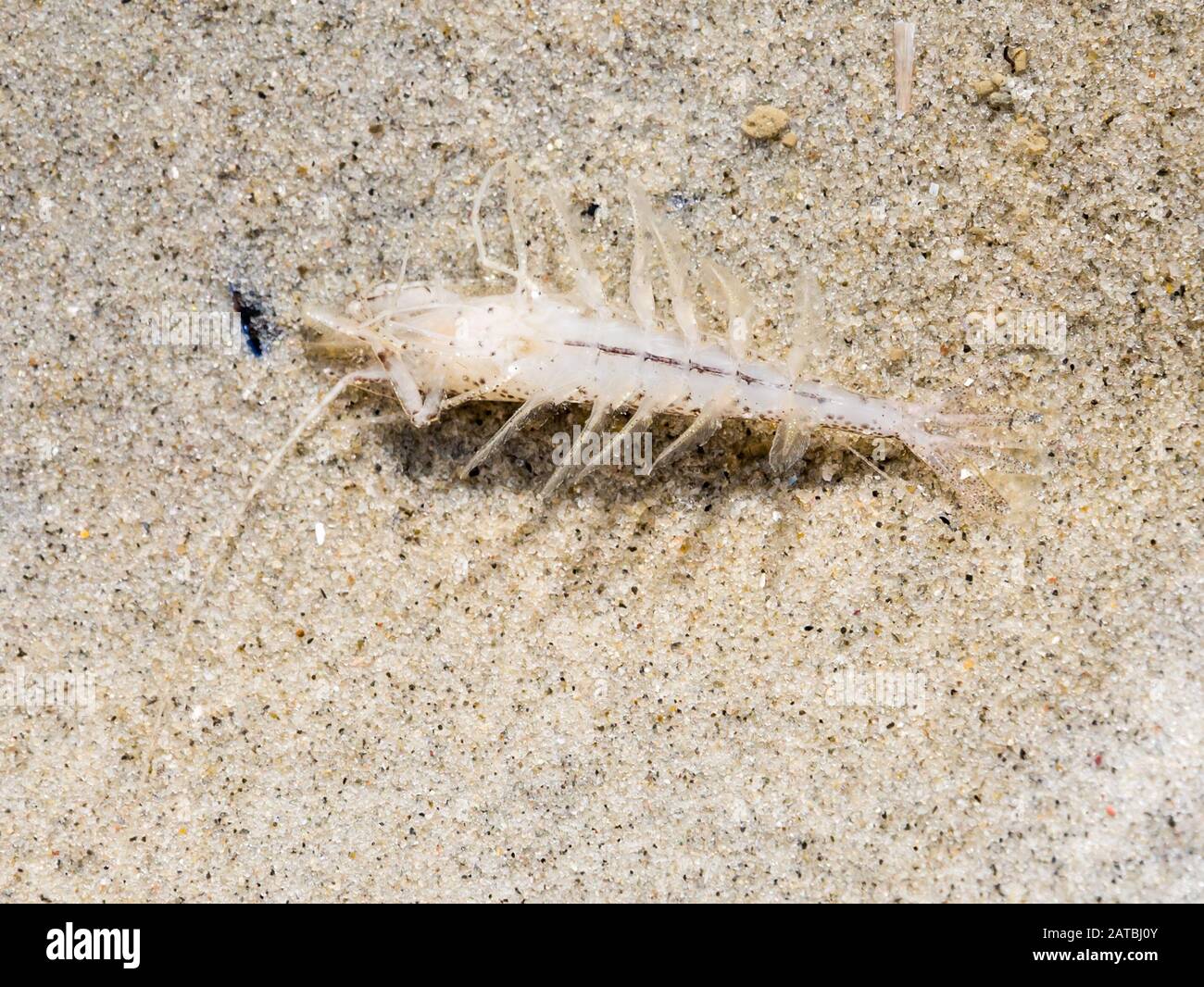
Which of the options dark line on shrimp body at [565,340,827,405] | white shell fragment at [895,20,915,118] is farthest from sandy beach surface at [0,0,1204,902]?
dark line on shrimp body at [565,340,827,405]

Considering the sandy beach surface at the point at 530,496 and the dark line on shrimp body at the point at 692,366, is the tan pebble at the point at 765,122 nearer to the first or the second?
the sandy beach surface at the point at 530,496

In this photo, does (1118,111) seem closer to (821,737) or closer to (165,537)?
(821,737)

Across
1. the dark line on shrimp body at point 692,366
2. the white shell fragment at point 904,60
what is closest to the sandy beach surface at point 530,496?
→ the white shell fragment at point 904,60

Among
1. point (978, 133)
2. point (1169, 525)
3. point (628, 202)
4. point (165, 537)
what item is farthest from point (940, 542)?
point (165, 537)

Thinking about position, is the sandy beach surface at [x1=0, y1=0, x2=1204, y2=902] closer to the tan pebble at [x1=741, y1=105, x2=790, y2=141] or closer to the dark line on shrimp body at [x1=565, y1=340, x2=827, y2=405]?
the tan pebble at [x1=741, y1=105, x2=790, y2=141]

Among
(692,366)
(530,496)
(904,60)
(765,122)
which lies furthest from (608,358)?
(904,60)
